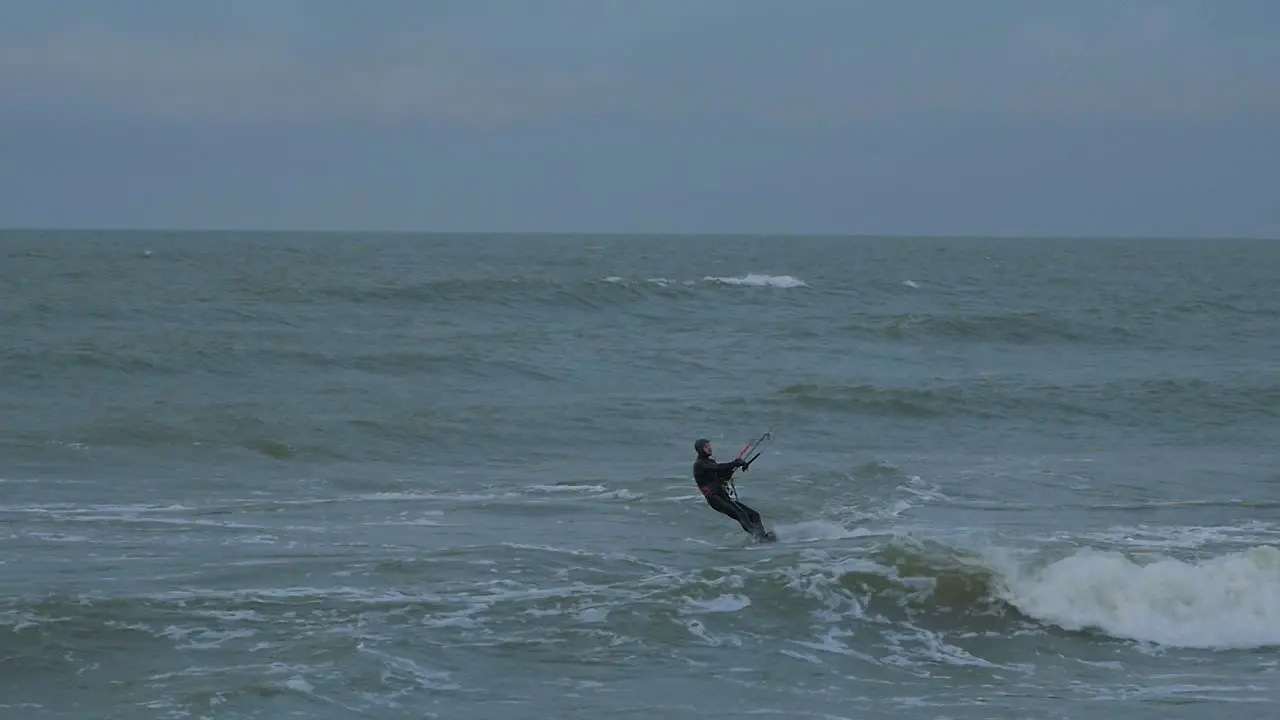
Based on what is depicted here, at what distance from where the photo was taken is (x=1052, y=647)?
1148cm

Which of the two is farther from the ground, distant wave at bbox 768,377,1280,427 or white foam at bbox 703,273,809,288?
white foam at bbox 703,273,809,288

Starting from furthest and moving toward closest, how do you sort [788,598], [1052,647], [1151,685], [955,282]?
[955,282], [788,598], [1052,647], [1151,685]

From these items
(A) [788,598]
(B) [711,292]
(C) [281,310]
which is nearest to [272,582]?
(A) [788,598]

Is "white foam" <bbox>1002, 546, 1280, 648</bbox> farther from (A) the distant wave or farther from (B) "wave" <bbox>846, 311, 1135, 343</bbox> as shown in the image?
(B) "wave" <bbox>846, 311, 1135, 343</bbox>

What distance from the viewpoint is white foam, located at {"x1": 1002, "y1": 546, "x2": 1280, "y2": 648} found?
1180 centimetres

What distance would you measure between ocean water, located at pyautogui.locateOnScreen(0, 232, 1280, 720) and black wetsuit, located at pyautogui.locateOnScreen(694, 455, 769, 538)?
226mm

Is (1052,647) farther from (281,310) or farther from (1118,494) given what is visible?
(281,310)

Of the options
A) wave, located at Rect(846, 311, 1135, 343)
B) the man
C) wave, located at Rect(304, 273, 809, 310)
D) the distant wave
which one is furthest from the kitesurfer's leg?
wave, located at Rect(304, 273, 809, 310)

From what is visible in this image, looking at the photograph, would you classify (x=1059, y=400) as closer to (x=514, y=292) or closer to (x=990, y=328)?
(x=990, y=328)

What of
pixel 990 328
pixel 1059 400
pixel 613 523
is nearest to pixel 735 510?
pixel 613 523

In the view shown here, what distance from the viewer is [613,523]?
15430 millimetres

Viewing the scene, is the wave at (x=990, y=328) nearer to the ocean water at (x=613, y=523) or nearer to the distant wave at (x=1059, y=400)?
the ocean water at (x=613, y=523)

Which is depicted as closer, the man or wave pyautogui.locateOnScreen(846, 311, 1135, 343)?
the man

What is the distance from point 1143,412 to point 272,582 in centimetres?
1698
